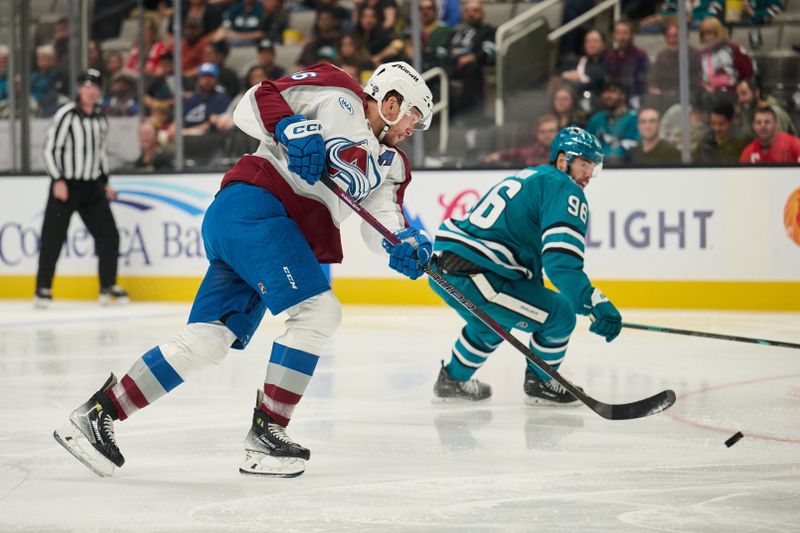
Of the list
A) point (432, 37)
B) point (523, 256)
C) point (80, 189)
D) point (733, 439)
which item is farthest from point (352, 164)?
point (80, 189)

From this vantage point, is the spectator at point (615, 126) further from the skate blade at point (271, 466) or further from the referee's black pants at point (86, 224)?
the skate blade at point (271, 466)

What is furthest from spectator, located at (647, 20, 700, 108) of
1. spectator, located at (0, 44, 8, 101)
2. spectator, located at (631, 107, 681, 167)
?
spectator, located at (0, 44, 8, 101)

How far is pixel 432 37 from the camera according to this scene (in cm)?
818

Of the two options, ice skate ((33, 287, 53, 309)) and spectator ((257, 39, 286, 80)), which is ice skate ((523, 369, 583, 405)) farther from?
spectator ((257, 39, 286, 80))

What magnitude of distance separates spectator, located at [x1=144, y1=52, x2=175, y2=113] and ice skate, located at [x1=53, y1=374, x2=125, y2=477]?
5.53 meters

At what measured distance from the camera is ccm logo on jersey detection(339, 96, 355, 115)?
333cm

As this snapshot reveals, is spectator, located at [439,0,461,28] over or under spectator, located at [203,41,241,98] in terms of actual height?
over

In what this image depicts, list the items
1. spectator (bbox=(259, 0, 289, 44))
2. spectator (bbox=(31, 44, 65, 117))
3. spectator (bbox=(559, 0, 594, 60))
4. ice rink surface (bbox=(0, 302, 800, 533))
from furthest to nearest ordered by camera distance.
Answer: spectator (bbox=(259, 0, 289, 44)) → spectator (bbox=(31, 44, 65, 117)) → spectator (bbox=(559, 0, 594, 60)) → ice rink surface (bbox=(0, 302, 800, 533))

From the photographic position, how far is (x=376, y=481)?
10.7ft

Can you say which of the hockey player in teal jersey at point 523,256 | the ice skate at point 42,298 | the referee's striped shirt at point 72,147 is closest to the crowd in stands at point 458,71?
the referee's striped shirt at point 72,147

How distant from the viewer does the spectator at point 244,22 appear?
9.37 m

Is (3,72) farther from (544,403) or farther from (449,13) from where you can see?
(544,403)

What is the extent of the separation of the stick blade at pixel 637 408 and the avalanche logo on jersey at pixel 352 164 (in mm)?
891

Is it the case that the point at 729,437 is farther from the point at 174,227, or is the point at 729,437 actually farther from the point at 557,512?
the point at 174,227
